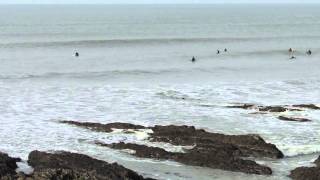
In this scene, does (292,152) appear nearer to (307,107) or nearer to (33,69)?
(307,107)

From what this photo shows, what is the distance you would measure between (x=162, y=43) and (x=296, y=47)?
16.9 m

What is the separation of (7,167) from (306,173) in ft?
23.2

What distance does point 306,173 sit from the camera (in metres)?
14.5

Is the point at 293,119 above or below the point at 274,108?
below

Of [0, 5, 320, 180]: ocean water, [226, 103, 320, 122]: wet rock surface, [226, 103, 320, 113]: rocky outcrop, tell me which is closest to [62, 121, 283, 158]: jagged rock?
[0, 5, 320, 180]: ocean water

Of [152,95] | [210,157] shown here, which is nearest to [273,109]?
[152,95]

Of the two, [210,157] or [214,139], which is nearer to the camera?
[210,157]

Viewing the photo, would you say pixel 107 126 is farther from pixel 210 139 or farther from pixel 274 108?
pixel 274 108

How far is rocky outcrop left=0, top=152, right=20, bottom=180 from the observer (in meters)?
12.0

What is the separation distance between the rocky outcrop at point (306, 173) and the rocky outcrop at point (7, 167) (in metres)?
6.76

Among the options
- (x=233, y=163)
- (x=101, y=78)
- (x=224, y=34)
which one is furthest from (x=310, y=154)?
(x=224, y=34)

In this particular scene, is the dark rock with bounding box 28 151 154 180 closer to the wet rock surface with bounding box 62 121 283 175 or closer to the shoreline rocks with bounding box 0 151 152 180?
the shoreline rocks with bounding box 0 151 152 180

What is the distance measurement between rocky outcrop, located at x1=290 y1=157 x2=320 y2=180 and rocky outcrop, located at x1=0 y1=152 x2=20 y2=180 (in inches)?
266

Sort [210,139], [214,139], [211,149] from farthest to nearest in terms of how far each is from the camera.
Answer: [214,139], [210,139], [211,149]
